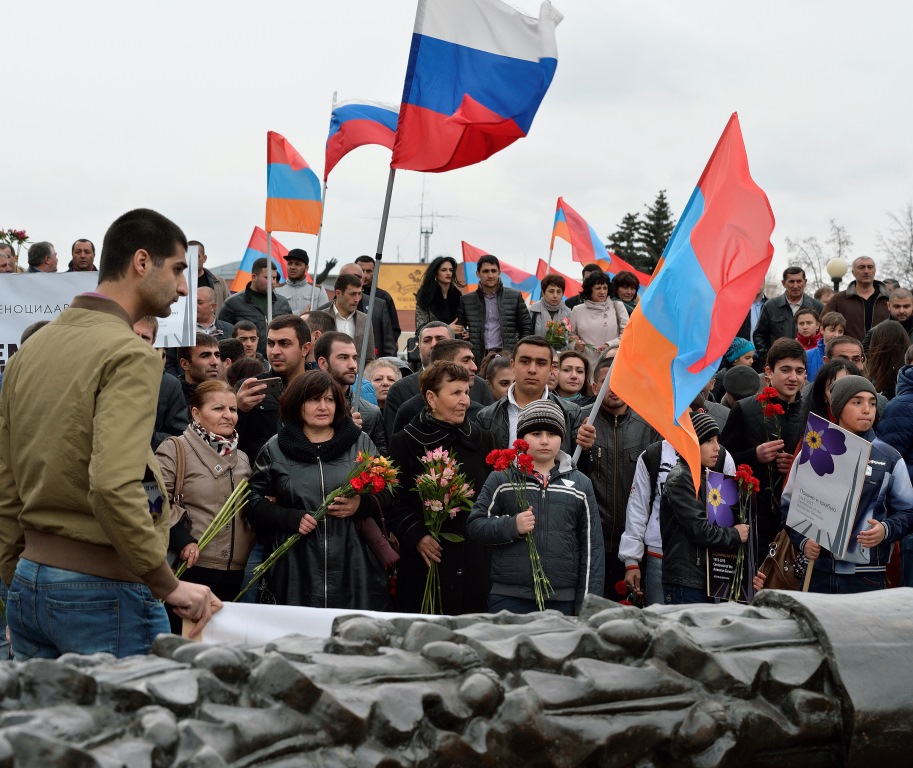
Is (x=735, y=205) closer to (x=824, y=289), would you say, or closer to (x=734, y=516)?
(x=734, y=516)

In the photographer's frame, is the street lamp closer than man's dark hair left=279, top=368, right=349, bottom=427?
No

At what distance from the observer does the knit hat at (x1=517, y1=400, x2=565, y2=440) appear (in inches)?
247

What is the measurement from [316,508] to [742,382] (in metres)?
4.47

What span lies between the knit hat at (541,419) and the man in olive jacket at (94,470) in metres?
3.02

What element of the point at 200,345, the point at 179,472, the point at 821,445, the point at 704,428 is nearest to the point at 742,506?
the point at 704,428

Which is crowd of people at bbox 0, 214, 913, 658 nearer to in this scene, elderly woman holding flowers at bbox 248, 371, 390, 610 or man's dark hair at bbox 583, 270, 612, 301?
elderly woman holding flowers at bbox 248, 371, 390, 610

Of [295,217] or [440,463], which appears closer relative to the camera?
[440,463]

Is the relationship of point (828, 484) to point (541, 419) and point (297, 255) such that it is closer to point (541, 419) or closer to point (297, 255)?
point (541, 419)

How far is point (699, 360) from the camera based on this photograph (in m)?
5.91

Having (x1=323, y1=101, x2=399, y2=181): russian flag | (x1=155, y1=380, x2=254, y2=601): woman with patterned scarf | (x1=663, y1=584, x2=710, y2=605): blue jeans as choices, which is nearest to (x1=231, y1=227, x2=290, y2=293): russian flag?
(x1=323, y1=101, x2=399, y2=181): russian flag

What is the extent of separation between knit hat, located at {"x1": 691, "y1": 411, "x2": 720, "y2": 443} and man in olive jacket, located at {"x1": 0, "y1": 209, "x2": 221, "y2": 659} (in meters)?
4.00

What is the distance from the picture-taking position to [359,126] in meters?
9.17

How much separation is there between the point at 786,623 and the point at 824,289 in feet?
55.7

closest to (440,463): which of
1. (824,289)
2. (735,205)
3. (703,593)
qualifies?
(703,593)
